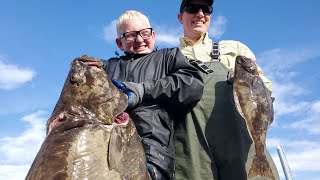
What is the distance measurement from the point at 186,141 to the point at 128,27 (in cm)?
160

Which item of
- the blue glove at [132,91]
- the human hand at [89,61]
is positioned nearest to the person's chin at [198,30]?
the blue glove at [132,91]

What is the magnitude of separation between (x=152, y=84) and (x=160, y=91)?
126 millimetres

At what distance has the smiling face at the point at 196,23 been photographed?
612 centimetres

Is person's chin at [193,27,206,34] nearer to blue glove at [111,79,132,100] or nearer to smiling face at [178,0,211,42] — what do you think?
smiling face at [178,0,211,42]

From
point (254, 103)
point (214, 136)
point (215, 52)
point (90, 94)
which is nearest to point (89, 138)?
point (90, 94)

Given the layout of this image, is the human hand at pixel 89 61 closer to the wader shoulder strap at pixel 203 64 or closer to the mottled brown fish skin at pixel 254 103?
the wader shoulder strap at pixel 203 64

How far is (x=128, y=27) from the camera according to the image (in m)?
5.31

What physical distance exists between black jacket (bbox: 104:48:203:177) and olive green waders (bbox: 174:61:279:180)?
1.05 feet

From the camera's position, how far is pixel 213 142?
5.25 m

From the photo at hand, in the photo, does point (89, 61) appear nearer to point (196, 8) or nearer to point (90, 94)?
point (90, 94)

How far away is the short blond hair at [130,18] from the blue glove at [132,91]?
45.3 inches

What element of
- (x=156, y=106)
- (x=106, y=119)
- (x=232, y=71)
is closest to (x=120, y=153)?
(x=106, y=119)

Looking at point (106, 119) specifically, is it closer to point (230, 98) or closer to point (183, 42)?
point (230, 98)

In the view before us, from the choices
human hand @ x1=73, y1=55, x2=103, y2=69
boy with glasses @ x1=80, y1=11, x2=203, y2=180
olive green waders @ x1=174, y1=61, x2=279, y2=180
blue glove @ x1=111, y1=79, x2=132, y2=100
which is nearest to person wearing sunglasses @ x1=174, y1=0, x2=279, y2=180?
olive green waders @ x1=174, y1=61, x2=279, y2=180
